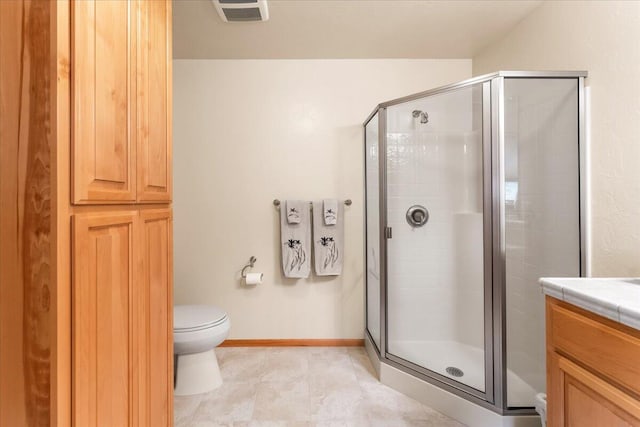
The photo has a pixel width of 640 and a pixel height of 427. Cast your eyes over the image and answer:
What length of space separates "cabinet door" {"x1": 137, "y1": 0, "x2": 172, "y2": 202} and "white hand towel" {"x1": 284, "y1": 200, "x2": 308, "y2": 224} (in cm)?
121

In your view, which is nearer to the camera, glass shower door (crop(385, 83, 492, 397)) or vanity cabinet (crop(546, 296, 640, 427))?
vanity cabinet (crop(546, 296, 640, 427))

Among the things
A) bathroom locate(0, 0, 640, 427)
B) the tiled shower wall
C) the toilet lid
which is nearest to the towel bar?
bathroom locate(0, 0, 640, 427)

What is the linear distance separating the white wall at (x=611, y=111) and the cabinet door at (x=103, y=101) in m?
1.99

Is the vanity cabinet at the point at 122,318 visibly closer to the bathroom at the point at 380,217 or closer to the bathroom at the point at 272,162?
the bathroom at the point at 380,217

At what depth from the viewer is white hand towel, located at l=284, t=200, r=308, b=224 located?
240cm

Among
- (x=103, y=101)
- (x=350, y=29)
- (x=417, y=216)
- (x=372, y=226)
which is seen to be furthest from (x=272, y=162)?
(x=103, y=101)

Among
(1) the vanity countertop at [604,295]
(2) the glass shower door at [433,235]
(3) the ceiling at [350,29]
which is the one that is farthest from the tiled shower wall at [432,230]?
(1) the vanity countertop at [604,295]

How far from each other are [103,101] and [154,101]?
13.0 inches

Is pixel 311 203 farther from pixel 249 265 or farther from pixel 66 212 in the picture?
pixel 66 212

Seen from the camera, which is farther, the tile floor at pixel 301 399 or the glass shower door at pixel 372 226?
the glass shower door at pixel 372 226

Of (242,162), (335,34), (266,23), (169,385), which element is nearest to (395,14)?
(335,34)

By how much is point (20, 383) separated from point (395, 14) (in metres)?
2.33

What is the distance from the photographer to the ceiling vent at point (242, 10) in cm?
170

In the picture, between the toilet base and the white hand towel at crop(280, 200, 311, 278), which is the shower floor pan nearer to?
the white hand towel at crop(280, 200, 311, 278)
